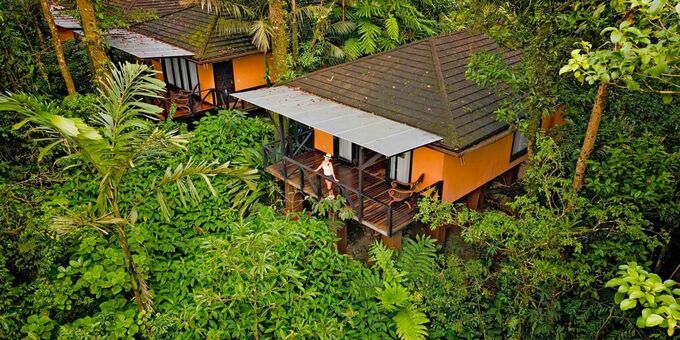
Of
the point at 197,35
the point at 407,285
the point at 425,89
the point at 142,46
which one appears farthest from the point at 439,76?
the point at 142,46

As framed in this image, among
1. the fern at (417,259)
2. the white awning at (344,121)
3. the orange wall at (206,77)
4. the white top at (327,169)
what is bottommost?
the fern at (417,259)

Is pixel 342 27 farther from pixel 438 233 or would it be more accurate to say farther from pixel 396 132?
pixel 438 233

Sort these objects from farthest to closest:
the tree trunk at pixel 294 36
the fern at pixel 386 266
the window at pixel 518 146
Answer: the tree trunk at pixel 294 36 → the window at pixel 518 146 → the fern at pixel 386 266

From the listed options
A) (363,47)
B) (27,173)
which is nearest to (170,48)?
(363,47)

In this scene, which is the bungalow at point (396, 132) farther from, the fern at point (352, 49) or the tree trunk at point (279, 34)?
the fern at point (352, 49)

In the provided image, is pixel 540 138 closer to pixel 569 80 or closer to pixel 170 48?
pixel 569 80

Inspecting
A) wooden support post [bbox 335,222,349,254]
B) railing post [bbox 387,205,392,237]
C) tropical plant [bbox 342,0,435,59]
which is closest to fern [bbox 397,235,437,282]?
railing post [bbox 387,205,392,237]

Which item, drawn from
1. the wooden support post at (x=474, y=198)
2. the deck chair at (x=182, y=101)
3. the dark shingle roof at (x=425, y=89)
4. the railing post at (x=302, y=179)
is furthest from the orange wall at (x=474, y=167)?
the deck chair at (x=182, y=101)

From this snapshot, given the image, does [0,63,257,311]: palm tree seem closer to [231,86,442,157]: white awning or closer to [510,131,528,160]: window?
[231,86,442,157]: white awning
